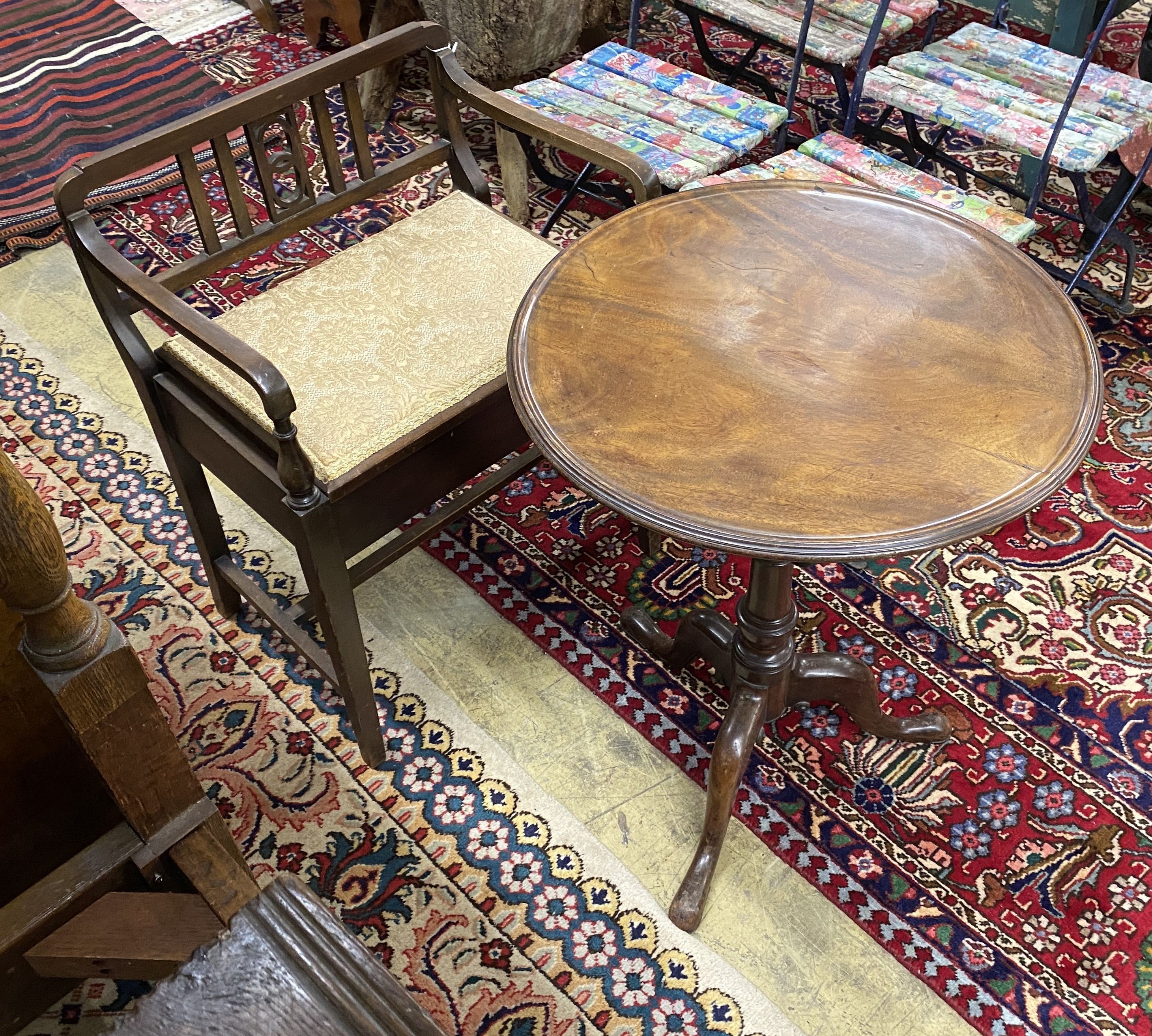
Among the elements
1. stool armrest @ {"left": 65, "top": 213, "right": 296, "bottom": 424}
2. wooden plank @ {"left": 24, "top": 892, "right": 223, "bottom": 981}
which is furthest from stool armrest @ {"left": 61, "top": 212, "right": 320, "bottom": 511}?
wooden plank @ {"left": 24, "top": 892, "right": 223, "bottom": 981}

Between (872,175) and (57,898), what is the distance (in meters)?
2.24

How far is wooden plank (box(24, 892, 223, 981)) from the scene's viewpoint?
1.15 metres

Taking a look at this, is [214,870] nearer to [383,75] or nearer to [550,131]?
[550,131]

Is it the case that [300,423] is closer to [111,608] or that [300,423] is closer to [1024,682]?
[111,608]

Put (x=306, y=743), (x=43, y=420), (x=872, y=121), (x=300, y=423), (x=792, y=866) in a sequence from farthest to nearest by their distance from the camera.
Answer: (x=872, y=121), (x=43, y=420), (x=306, y=743), (x=792, y=866), (x=300, y=423)

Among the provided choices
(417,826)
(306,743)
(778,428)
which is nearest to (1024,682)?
(778,428)

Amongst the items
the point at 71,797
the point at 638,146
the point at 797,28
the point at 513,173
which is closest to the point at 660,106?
the point at 638,146

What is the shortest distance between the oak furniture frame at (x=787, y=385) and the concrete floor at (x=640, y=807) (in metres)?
0.11

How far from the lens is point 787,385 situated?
1.48 meters

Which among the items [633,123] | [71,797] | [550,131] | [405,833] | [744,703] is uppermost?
[550,131]

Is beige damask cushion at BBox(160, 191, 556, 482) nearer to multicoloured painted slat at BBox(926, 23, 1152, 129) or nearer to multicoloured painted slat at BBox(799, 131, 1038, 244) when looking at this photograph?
multicoloured painted slat at BBox(799, 131, 1038, 244)

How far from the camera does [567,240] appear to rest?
3135 mm

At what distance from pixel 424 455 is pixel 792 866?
977 mm

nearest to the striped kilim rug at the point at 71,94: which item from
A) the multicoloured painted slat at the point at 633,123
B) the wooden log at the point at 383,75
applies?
the wooden log at the point at 383,75
